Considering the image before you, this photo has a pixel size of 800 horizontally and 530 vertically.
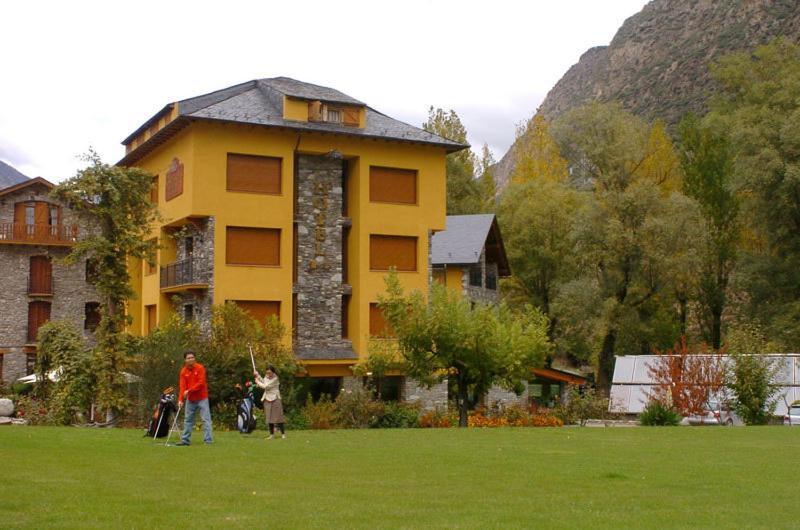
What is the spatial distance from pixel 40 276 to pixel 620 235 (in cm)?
3302

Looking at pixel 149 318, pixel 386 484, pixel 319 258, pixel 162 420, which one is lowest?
pixel 386 484

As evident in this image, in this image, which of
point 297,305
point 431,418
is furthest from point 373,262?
point 431,418

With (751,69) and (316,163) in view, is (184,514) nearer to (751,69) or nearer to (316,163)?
(316,163)

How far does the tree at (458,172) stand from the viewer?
7438 cm

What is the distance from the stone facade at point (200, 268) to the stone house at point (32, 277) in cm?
1623

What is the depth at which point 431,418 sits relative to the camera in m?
38.2

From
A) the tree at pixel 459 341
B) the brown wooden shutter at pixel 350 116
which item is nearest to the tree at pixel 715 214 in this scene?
the brown wooden shutter at pixel 350 116

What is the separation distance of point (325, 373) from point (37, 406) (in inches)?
493

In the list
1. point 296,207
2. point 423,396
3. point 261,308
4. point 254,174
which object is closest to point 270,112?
point 254,174

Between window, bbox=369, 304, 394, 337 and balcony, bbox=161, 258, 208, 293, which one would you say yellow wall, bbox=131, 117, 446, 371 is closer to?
→ window, bbox=369, 304, 394, 337

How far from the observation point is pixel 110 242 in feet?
105

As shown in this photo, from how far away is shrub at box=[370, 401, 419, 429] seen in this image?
36953 mm

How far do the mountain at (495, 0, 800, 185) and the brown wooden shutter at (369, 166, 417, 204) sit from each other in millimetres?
51094

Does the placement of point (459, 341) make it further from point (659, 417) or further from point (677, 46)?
point (677, 46)
